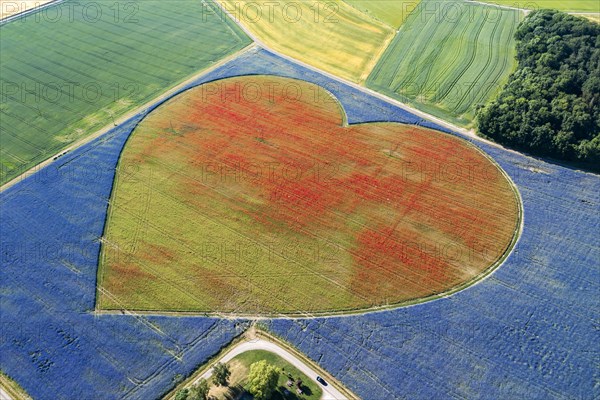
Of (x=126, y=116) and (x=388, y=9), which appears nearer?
(x=126, y=116)

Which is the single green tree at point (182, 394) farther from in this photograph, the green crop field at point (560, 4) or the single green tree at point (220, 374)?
the green crop field at point (560, 4)

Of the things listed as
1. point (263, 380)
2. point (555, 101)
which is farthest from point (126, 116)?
point (555, 101)

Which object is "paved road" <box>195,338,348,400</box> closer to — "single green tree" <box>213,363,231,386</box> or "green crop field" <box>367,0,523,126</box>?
"single green tree" <box>213,363,231,386</box>

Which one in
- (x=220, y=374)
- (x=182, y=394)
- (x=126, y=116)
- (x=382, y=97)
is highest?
(x=382, y=97)

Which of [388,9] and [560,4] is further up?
[560,4]

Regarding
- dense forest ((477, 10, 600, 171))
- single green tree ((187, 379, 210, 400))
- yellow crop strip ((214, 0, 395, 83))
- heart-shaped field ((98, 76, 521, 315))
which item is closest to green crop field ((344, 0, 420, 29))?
yellow crop strip ((214, 0, 395, 83))

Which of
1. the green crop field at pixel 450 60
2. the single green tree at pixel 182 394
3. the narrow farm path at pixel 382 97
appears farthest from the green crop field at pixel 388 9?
the single green tree at pixel 182 394

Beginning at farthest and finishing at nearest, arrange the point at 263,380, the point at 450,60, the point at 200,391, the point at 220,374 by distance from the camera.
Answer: the point at 450,60, the point at 220,374, the point at 200,391, the point at 263,380

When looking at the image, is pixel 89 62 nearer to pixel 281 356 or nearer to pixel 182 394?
pixel 182 394
